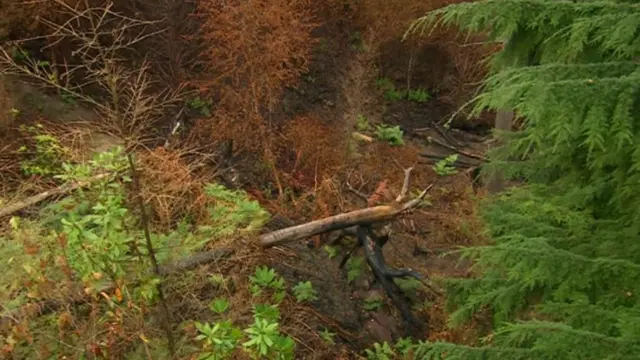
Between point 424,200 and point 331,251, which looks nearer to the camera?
point 331,251

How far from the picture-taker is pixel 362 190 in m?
10.4

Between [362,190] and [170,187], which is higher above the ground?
[170,187]

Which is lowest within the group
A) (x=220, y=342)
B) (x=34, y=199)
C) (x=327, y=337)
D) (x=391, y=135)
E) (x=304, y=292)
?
(x=391, y=135)

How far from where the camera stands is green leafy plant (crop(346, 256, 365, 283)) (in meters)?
7.52

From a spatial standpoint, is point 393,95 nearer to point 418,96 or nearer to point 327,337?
point 418,96

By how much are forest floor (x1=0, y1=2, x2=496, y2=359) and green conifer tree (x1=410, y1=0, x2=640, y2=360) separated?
90 cm

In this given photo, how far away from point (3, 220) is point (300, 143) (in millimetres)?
5378

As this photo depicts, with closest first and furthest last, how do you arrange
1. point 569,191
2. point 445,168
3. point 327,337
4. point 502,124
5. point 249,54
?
point 569,191 < point 327,337 < point 502,124 < point 249,54 < point 445,168

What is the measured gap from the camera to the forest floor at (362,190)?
5.95 m

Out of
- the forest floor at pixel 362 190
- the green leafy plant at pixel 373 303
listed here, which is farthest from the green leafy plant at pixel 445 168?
the green leafy plant at pixel 373 303

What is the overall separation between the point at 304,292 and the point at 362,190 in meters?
4.41

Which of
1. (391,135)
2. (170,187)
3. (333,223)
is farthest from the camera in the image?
(391,135)

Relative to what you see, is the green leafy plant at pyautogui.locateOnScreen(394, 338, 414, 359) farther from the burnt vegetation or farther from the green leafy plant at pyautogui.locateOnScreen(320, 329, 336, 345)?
the green leafy plant at pyautogui.locateOnScreen(320, 329, 336, 345)

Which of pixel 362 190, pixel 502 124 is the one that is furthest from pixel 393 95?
pixel 502 124
